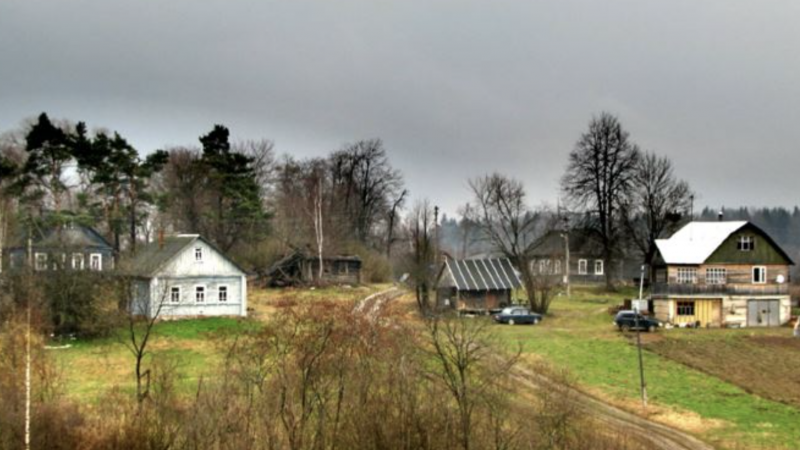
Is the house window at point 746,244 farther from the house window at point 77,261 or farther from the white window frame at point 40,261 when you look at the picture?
the white window frame at point 40,261

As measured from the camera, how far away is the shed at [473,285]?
5591 centimetres

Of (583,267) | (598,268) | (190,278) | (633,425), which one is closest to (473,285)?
(190,278)

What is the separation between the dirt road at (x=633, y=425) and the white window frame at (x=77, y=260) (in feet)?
82.5

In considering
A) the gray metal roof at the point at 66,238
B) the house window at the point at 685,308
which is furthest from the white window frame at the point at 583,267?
the gray metal roof at the point at 66,238

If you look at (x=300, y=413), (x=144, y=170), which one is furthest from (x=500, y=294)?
(x=300, y=413)

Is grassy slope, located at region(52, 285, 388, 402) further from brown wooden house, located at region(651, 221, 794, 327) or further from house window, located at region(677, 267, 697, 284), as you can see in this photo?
house window, located at region(677, 267, 697, 284)

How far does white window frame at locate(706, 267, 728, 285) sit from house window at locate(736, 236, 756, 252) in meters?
2.01

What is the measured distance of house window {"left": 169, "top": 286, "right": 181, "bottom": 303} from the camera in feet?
152

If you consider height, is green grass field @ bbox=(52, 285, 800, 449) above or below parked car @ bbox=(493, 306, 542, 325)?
below

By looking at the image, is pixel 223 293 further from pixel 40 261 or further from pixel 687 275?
pixel 687 275

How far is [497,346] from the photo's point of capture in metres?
35.9

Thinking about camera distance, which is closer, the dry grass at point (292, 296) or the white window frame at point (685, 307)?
the dry grass at point (292, 296)

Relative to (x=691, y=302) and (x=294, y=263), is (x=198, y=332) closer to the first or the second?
(x=294, y=263)

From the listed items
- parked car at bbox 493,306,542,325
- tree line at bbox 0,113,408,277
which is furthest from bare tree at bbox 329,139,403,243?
parked car at bbox 493,306,542,325
